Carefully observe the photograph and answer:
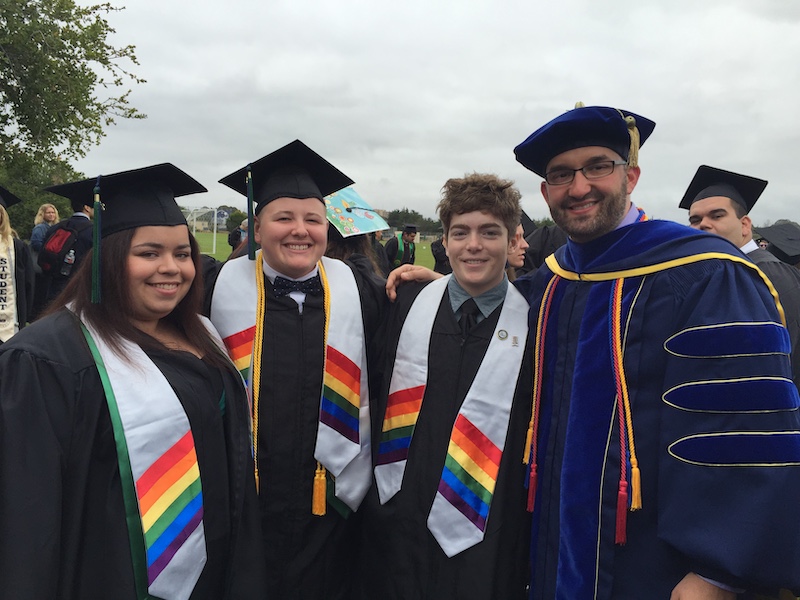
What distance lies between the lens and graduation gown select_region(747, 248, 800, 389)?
11.4 ft

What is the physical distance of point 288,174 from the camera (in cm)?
250

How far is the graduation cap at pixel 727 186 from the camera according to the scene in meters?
4.37

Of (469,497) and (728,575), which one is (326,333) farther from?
(728,575)

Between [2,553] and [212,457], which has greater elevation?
[212,457]

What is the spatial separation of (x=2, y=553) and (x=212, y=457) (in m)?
0.61

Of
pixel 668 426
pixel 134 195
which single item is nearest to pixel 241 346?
pixel 134 195

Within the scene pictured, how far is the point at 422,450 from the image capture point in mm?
2246

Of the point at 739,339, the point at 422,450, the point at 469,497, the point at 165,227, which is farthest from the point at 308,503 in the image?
the point at 739,339

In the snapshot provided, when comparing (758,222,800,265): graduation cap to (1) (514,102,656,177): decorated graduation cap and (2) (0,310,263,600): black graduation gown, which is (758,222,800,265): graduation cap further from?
(2) (0,310,263,600): black graduation gown

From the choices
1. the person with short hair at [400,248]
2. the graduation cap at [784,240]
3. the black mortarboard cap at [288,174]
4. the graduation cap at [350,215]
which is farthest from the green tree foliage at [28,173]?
the graduation cap at [784,240]

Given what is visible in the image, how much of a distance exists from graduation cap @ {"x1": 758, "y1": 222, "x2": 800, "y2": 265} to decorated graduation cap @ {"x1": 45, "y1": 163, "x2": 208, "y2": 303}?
5.64m

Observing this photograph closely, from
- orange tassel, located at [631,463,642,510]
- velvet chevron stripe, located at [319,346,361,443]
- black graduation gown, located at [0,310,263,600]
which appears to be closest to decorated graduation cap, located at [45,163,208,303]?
black graduation gown, located at [0,310,263,600]

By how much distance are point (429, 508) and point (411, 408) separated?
401mm

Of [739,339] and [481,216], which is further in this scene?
[481,216]
